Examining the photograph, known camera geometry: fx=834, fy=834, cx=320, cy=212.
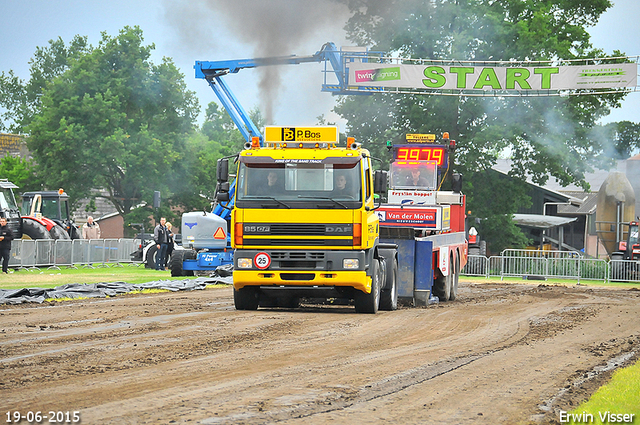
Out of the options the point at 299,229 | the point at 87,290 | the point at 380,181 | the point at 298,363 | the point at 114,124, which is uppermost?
the point at 114,124

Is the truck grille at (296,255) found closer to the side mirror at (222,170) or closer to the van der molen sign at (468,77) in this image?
the side mirror at (222,170)

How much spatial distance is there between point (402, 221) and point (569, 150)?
2799cm

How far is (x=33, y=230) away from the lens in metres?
32.3

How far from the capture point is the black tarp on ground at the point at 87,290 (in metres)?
17.5

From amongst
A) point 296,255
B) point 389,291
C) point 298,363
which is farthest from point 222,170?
point 298,363

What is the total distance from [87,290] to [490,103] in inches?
1097

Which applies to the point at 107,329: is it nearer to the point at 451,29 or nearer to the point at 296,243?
the point at 296,243

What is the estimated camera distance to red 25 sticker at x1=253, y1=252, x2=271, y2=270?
14914 millimetres

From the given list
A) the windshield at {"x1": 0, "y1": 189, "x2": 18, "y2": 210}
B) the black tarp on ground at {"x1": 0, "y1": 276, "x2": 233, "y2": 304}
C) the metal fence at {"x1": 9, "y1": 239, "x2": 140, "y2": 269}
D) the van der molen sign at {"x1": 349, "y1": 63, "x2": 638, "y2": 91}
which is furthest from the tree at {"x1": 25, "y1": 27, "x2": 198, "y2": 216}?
the black tarp on ground at {"x1": 0, "y1": 276, "x2": 233, "y2": 304}

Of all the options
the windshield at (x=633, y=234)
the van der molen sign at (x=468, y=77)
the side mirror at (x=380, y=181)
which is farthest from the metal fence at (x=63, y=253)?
the windshield at (x=633, y=234)

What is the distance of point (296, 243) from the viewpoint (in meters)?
14.8

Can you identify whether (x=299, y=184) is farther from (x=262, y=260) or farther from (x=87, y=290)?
(x=87, y=290)

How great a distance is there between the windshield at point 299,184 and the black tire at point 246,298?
1.93 m

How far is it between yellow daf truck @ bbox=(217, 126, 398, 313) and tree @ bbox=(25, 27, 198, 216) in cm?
3679
